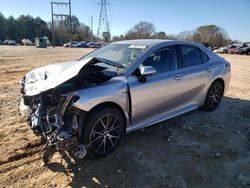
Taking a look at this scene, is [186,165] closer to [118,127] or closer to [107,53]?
[118,127]

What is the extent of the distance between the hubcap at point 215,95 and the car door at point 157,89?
4.36 feet

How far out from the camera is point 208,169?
362cm

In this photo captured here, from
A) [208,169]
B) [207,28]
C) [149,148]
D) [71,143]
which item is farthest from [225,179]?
[207,28]

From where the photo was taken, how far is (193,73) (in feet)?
16.5

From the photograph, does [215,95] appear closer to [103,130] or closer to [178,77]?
[178,77]

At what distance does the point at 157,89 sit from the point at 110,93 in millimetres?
1014

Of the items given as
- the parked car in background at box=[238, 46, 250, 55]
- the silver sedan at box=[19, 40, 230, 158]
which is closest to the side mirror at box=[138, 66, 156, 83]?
the silver sedan at box=[19, 40, 230, 158]

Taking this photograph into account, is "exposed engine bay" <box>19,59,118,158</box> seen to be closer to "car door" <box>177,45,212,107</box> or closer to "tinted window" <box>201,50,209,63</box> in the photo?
"car door" <box>177,45,212,107</box>

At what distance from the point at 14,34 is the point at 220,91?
9815cm

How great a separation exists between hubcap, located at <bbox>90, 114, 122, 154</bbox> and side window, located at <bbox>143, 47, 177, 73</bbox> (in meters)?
1.13

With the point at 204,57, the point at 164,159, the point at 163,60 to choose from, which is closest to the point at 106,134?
the point at 164,159

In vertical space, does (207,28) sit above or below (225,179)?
above

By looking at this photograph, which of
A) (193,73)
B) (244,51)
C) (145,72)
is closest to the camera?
(145,72)

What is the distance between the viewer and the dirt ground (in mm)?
3307
